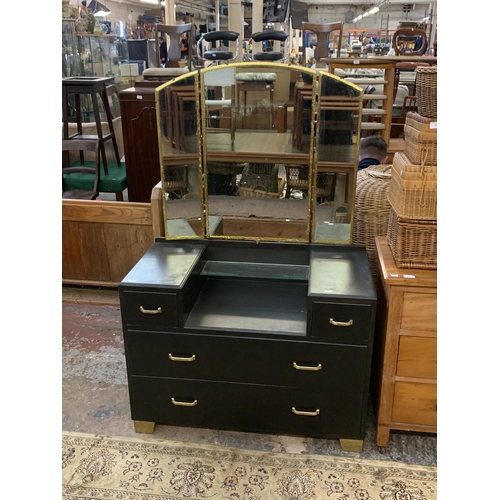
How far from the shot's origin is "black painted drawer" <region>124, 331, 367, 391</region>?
5.65ft

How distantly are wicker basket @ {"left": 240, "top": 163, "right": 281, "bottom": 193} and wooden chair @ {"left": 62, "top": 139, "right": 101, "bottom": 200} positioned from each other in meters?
1.55

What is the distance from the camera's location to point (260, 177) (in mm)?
2061

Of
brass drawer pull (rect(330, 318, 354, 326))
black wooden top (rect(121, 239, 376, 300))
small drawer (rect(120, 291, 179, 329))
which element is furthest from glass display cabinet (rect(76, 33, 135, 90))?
brass drawer pull (rect(330, 318, 354, 326))

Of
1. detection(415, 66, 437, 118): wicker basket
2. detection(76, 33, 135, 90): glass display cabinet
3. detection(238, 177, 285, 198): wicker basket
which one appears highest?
detection(76, 33, 135, 90): glass display cabinet

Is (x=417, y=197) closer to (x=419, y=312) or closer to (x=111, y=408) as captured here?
(x=419, y=312)

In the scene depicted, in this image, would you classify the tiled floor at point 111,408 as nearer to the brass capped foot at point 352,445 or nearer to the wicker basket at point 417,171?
the brass capped foot at point 352,445

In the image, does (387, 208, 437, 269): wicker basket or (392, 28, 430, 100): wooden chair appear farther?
(392, 28, 430, 100): wooden chair

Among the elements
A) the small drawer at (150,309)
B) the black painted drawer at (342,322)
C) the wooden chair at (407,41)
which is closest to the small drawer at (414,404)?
the black painted drawer at (342,322)

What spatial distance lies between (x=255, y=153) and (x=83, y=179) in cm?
178

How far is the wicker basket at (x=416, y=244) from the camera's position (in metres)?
1.71

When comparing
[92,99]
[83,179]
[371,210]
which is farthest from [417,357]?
[92,99]

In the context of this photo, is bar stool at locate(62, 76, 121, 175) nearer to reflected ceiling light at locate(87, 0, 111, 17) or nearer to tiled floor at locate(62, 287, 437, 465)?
tiled floor at locate(62, 287, 437, 465)

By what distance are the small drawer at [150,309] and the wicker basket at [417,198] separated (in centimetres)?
87

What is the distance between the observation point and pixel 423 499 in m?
1.68
